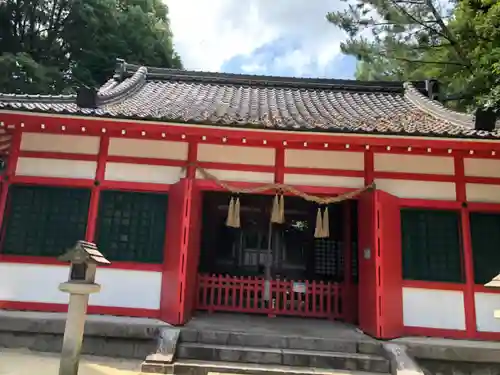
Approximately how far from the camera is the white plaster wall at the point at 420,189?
24.3 feet

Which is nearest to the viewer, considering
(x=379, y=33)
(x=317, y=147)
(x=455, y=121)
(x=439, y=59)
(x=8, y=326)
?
(x=8, y=326)

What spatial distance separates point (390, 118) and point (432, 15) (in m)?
8.11

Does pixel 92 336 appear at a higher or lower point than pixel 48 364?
higher

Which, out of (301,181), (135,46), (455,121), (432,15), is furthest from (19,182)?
(135,46)

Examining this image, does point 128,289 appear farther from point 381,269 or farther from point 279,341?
point 381,269

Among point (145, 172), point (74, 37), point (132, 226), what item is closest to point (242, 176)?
point (145, 172)

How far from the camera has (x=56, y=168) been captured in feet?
24.7

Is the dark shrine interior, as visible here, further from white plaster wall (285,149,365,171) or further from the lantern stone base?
the lantern stone base

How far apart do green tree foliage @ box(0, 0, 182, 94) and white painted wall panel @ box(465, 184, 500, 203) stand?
17801mm

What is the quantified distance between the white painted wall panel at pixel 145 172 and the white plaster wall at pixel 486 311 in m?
5.77

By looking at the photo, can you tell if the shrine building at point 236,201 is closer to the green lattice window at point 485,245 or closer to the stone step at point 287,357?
the green lattice window at point 485,245

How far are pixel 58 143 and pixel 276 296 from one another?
5.24 meters

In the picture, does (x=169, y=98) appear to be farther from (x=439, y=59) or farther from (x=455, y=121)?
(x=439, y=59)

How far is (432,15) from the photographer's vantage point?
14531mm
